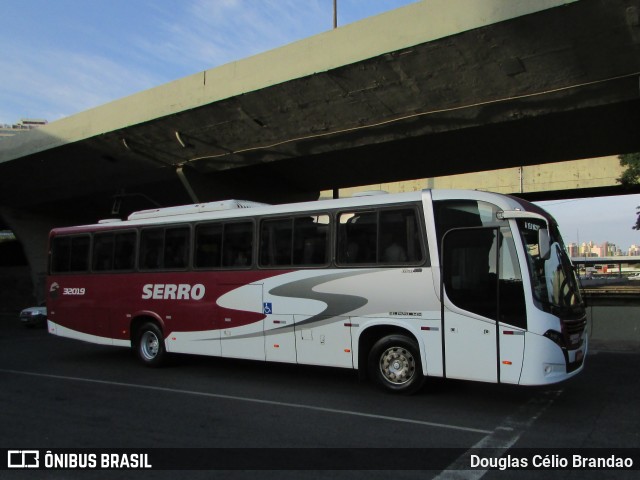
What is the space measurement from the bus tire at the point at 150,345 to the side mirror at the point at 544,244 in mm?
7399

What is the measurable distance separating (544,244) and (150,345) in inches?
317

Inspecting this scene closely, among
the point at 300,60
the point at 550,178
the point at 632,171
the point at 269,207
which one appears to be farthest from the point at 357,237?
the point at 550,178

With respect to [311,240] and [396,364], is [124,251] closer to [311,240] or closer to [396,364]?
[311,240]

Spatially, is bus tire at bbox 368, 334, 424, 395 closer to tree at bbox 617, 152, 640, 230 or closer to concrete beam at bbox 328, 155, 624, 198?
tree at bbox 617, 152, 640, 230

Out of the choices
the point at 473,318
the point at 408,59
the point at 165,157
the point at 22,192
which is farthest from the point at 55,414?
the point at 22,192

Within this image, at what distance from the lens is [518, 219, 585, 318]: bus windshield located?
6633 millimetres

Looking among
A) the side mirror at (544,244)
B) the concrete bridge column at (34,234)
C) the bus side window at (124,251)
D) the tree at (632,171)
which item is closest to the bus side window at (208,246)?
the bus side window at (124,251)

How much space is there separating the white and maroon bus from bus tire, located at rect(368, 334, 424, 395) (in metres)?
0.02

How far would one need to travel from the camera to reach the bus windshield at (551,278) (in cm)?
663

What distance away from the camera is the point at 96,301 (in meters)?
11.4

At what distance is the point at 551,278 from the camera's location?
270 inches

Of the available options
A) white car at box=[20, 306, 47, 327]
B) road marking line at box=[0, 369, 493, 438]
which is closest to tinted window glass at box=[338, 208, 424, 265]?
road marking line at box=[0, 369, 493, 438]

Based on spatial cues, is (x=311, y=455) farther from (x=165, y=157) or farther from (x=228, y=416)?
(x=165, y=157)

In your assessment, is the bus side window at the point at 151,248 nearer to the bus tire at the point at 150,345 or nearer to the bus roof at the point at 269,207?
the bus roof at the point at 269,207
